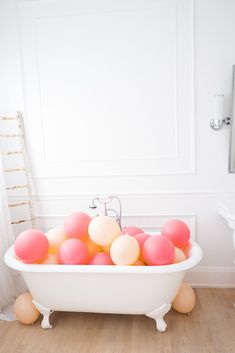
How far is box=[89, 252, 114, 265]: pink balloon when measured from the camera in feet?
7.30

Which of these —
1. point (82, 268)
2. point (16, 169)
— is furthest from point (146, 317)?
point (16, 169)

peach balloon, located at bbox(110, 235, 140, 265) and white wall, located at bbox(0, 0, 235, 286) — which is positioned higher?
white wall, located at bbox(0, 0, 235, 286)

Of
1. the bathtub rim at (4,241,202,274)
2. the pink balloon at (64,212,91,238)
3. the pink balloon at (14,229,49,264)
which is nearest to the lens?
the bathtub rim at (4,241,202,274)

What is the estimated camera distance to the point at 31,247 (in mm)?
2189

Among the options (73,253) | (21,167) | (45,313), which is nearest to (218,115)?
(73,253)

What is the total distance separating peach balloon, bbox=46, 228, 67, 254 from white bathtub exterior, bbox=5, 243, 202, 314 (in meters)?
0.20

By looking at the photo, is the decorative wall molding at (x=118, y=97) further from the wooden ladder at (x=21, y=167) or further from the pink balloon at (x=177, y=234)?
the pink balloon at (x=177, y=234)

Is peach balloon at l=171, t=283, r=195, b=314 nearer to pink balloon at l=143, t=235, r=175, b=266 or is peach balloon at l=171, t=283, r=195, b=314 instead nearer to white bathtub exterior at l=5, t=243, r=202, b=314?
white bathtub exterior at l=5, t=243, r=202, b=314

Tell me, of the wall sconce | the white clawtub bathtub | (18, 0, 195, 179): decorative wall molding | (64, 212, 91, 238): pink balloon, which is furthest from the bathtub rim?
the wall sconce

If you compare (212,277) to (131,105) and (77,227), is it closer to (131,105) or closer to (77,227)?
(77,227)

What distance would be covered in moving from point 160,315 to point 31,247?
1.04 m

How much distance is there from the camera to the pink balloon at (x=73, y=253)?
2213 millimetres

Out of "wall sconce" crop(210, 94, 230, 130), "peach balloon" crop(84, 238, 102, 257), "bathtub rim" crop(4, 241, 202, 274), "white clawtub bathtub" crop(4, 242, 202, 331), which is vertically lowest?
"white clawtub bathtub" crop(4, 242, 202, 331)

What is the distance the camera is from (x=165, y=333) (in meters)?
2.29
